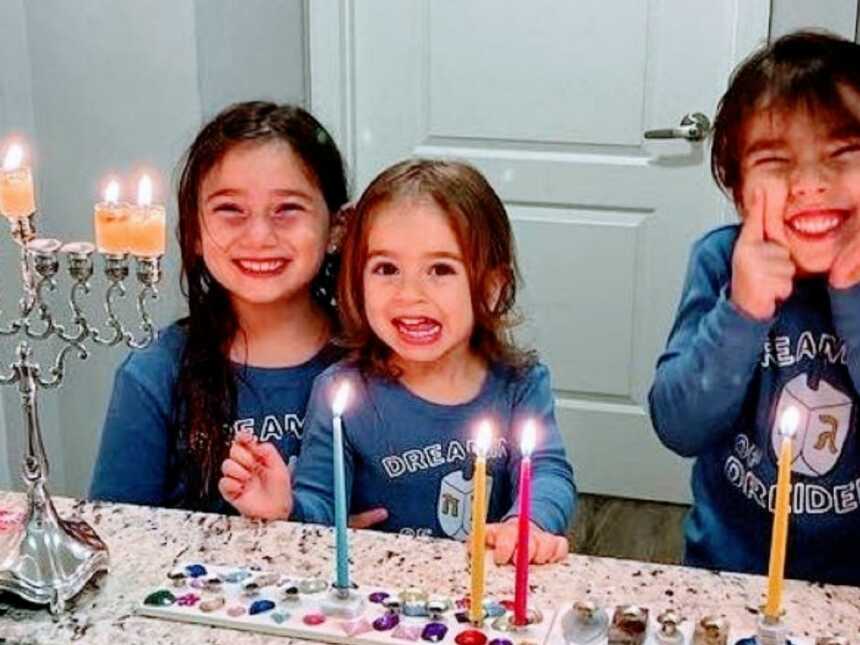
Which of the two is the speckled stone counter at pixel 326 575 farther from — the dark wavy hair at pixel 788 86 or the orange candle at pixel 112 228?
the dark wavy hair at pixel 788 86

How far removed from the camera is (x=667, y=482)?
3.14 m

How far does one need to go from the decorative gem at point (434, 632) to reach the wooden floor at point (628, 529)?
1.93 m

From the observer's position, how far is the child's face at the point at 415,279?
1.27 meters

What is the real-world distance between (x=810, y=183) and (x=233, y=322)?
2.13 feet

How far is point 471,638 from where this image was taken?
3.00 ft

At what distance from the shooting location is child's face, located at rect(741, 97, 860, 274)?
110 cm

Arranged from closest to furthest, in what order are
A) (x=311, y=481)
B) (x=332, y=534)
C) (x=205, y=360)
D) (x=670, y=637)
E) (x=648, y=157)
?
(x=670, y=637) → (x=332, y=534) → (x=311, y=481) → (x=205, y=360) → (x=648, y=157)

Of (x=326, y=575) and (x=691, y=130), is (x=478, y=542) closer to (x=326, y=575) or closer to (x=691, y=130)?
(x=326, y=575)

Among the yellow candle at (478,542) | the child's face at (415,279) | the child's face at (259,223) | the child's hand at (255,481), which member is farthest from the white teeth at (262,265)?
the yellow candle at (478,542)

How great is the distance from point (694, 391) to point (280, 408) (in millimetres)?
465

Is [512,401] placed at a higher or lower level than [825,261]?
lower

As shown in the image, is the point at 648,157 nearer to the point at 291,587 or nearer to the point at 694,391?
the point at 694,391

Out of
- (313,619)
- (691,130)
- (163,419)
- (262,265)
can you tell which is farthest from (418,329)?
(691,130)

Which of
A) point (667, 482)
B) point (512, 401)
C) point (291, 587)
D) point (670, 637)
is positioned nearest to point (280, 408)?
point (512, 401)
